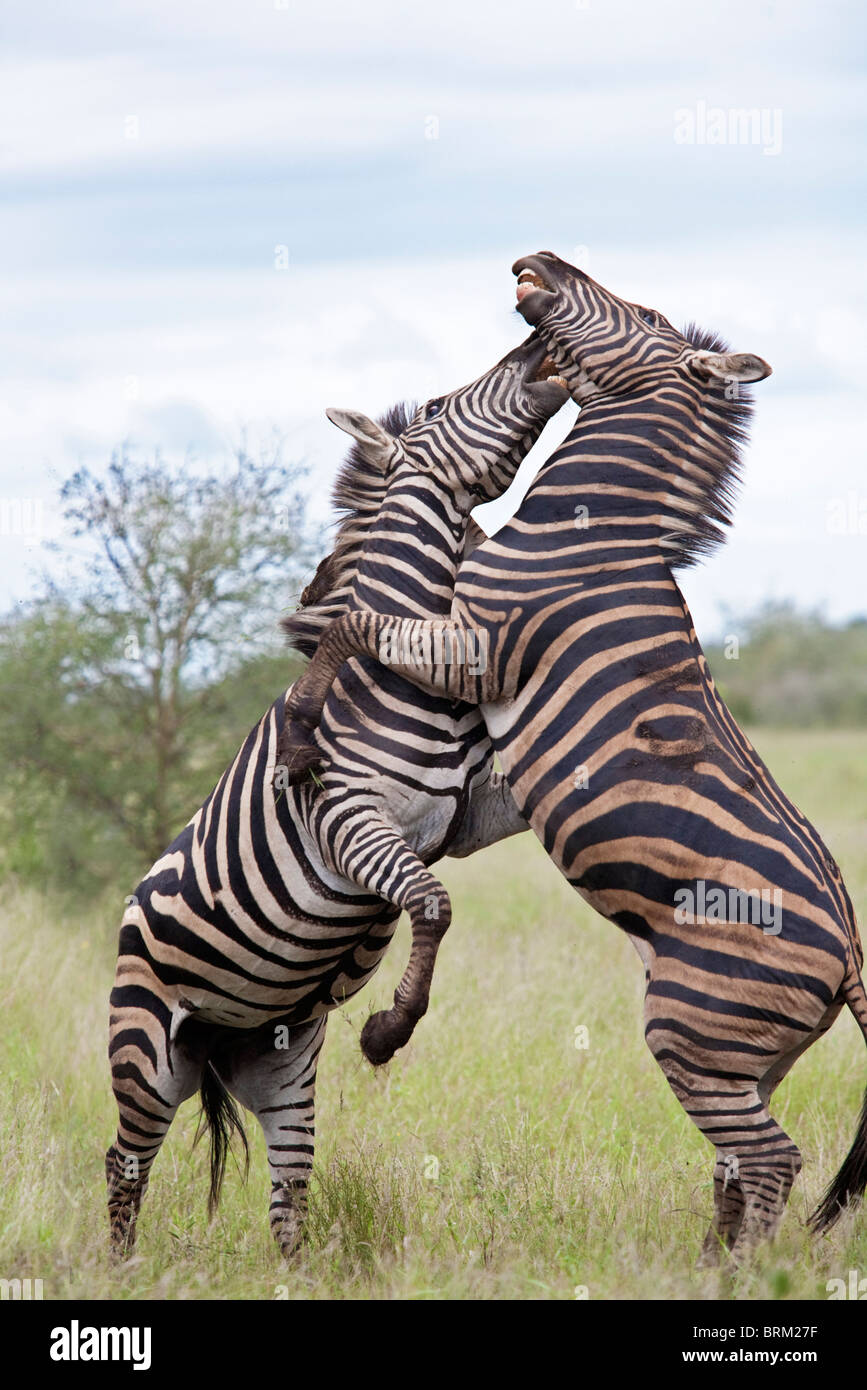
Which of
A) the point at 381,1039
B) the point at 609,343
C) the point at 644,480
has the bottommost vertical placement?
the point at 381,1039

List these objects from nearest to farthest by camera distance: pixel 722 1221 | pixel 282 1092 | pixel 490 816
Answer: pixel 722 1221
pixel 490 816
pixel 282 1092

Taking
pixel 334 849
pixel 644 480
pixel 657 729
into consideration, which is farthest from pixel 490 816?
pixel 644 480

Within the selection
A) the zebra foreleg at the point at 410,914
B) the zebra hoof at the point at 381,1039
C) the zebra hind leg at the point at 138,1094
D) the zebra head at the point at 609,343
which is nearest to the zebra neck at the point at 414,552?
the zebra head at the point at 609,343

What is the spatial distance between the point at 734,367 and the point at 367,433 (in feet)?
4.61

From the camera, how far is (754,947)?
13.3 ft

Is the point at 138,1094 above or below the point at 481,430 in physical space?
below

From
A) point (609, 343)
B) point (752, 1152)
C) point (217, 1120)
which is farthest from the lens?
point (217, 1120)

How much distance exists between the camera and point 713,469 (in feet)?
15.4

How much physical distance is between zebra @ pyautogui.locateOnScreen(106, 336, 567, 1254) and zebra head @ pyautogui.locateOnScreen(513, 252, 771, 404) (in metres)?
0.16

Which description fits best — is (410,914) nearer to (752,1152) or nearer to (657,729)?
(657,729)

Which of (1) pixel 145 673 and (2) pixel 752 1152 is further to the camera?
(1) pixel 145 673

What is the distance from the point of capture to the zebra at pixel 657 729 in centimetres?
409

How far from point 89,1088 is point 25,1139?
1342 millimetres
